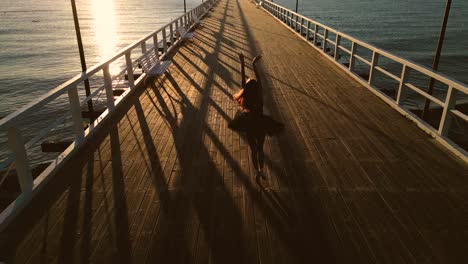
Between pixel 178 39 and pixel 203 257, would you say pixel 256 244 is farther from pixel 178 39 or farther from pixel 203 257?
pixel 178 39

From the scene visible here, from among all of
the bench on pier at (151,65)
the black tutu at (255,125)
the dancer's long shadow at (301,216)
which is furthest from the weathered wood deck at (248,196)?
the bench on pier at (151,65)

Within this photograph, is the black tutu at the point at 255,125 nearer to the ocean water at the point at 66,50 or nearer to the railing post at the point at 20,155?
the railing post at the point at 20,155

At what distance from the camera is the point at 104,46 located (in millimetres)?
58000

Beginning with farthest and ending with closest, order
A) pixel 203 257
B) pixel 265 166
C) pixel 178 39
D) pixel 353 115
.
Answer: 1. pixel 178 39
2. pixel 353 115
3. pixel 265 166
4. pixel 203 257

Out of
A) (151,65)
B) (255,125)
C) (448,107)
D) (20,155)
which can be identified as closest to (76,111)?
(20,155)

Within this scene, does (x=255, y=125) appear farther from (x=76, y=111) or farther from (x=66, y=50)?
(x=66, y=50)

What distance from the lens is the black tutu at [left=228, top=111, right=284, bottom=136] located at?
4660 mm

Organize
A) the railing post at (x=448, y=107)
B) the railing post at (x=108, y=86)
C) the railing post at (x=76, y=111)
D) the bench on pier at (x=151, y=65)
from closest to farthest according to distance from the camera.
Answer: the railing post at (x=76, y=111)
the railing post at (x=448, y=107)
the railing post at (x=108, y=86)
the bench on pier at (x=151, y=65)

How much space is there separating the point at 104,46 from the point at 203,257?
6107cm

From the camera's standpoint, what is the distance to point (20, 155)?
411cm

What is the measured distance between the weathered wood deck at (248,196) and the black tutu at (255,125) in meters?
0.81

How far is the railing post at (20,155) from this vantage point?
13.2 feet

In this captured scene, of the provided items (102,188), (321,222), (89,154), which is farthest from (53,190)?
(321,222)

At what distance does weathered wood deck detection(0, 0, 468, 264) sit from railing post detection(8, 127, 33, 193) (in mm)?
331
